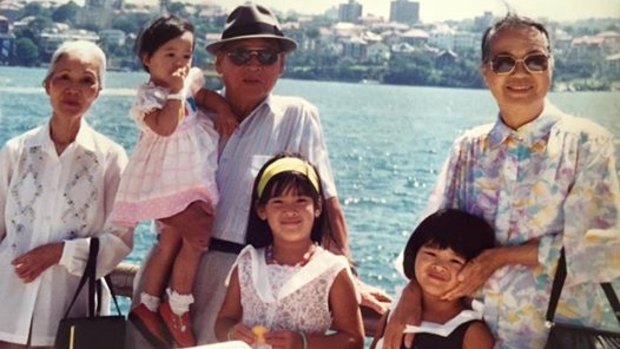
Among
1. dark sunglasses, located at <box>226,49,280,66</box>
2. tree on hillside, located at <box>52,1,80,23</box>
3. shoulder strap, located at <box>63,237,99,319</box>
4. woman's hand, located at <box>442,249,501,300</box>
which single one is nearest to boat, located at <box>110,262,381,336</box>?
shoulder strap, located at <box>63,237,99,319</box>

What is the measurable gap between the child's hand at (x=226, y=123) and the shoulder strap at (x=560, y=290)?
39.2 inches

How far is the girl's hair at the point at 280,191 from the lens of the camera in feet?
7.86

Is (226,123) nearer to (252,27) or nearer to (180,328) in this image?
(252,27)

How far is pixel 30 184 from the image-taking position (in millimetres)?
2674

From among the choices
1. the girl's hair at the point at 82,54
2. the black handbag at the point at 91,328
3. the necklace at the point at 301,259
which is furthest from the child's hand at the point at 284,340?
the girl's hair at the point at 82,54

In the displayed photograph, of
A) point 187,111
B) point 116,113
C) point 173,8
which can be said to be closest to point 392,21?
point 173,8

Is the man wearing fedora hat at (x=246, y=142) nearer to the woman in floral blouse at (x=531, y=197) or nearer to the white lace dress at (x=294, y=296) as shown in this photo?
the white lace dress at (x=294, y=296)

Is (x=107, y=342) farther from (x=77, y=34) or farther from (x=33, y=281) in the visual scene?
(x=77, y=34)

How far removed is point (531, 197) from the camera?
2111 mm

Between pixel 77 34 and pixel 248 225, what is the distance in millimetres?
1048

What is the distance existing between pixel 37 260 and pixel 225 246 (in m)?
0.55

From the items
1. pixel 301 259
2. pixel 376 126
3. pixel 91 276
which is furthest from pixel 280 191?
pixel 376 126

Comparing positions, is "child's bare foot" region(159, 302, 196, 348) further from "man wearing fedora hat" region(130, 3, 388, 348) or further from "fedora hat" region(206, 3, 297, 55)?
"fedora hat" region(206, 3, 297, 55)

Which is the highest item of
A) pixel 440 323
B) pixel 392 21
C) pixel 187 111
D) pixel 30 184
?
pixel 392 21
